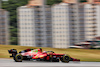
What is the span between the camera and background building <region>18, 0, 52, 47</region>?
10449 centimetres

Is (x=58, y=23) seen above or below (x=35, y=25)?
above

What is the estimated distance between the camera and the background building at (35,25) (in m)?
104

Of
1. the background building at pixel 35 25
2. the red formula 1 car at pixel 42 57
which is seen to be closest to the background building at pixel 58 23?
the background building at pixel 35 25

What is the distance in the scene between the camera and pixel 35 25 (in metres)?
107

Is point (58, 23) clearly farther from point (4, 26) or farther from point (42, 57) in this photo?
point (42, 57)

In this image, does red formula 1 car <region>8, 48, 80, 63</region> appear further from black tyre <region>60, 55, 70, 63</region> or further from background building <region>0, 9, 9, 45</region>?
background building <region>0, 9, 9, 45</region>

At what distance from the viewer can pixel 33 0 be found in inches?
4134

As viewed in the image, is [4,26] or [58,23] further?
[4,26]

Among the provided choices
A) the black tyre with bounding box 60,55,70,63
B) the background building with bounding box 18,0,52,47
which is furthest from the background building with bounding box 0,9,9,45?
the black tyre with bounding box 60,55,70,63

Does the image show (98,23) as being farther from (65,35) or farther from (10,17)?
(10,17)

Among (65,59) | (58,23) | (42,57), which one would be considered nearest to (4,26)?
(58,23)

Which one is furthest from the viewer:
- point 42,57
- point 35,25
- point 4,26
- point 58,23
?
point 4,26

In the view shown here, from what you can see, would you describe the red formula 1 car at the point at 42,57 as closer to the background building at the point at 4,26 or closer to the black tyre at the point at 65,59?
the black tyre at the point at 65,59

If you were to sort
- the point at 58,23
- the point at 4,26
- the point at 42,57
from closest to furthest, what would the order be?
the point at 42,57 → the point at 58,23 → the point at 4,26
